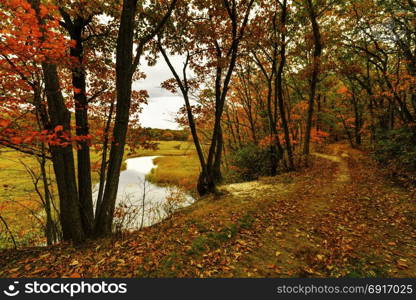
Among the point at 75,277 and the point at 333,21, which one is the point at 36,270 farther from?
the point at 333,21

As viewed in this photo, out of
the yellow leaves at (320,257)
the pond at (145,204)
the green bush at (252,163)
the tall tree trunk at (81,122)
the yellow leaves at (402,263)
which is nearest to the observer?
the yellow leaves at (402,263)

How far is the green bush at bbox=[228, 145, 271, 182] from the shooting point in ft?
54.3

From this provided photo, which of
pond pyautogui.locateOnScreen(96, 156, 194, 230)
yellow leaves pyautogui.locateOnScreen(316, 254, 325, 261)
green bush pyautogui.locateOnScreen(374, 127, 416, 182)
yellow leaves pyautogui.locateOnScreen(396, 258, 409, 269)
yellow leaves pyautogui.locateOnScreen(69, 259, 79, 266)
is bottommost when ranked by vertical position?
pond pyautogui.locateOnScreen(96, 156, 194, 230)

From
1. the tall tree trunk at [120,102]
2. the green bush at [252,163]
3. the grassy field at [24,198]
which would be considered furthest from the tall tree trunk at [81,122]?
the green bush at [252,163]

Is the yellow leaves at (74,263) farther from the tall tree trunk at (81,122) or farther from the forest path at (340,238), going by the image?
the forest path at (340,238)

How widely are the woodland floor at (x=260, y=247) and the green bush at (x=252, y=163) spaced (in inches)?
346

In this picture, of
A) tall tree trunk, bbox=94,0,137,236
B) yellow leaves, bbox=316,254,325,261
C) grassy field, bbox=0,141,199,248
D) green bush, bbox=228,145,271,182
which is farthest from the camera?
green bush, bbox=228,145,271,182

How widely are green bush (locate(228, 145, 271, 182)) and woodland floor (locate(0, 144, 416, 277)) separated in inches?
346

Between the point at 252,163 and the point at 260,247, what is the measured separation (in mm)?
12497

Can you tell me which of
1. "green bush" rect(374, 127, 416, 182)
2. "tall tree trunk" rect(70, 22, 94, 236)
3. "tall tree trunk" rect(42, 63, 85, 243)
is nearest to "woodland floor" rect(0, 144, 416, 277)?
"tall tree trunk" rect(42, 63, 85, 243)

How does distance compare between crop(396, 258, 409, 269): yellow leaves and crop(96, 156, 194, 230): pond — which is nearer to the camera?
crop(396, 258, 409, 269): yellow leaves

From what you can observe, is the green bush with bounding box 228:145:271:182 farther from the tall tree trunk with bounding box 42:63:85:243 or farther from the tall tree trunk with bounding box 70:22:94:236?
the tall tree trunk with bounding box 42:63:85:243

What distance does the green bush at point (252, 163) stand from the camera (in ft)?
54.3

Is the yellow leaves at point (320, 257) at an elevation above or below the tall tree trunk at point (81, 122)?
below
